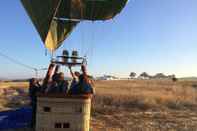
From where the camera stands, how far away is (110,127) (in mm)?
13344

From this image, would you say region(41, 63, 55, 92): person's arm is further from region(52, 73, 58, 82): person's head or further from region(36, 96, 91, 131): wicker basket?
region(36, 96, 91, 131): wicker basket

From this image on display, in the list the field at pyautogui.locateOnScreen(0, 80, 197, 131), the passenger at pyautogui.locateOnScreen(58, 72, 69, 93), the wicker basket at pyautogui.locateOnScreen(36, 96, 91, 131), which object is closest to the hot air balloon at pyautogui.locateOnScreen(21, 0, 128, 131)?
the wicker basket at pyautogui.locateOnScreen(36, 96, 91, 131)

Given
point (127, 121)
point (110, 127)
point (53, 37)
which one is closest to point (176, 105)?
point (127, 121)

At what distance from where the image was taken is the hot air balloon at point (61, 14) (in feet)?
40.7

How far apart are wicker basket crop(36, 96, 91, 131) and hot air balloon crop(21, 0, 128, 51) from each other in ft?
11.0

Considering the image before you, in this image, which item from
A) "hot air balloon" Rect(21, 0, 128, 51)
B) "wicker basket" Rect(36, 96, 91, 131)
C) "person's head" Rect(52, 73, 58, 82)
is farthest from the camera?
"hot air balloon" Rect(21, 0, 128, 51)

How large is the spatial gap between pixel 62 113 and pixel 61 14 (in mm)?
4606

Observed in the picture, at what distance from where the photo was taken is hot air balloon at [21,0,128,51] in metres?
12.4

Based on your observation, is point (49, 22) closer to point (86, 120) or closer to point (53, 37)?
point (53, 37)

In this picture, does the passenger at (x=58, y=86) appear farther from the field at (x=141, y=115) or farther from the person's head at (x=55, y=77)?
the field at (x=141, y=115)

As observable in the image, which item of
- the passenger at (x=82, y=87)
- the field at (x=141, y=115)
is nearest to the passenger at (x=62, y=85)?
the passenger at (x=82, y=87)

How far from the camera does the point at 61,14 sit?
1326cm

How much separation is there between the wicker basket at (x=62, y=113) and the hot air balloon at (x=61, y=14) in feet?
11.0

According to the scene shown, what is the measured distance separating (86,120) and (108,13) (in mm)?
5487
